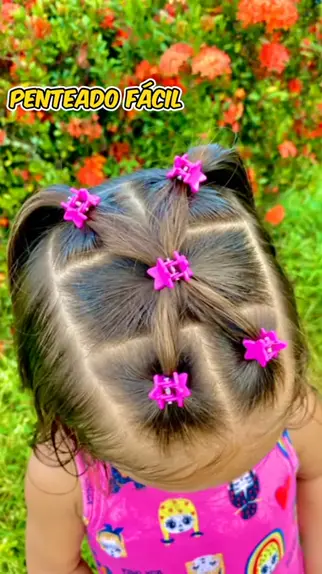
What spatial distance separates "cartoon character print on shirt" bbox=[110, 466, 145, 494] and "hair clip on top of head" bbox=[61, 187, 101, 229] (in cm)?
43

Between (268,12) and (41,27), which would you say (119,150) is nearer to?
(41,27)

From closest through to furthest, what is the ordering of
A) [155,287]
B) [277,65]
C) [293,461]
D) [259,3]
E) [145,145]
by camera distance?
[155,287]
[293,461]
[259,3]
[277,65]
[145,145]

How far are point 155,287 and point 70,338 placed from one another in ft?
0.45

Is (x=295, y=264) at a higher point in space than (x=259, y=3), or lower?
lower

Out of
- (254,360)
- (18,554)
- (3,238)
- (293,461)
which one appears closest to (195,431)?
(254,360)

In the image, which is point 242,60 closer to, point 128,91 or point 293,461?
point 128,91

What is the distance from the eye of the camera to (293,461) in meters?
1.18

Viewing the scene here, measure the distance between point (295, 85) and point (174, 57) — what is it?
441mm

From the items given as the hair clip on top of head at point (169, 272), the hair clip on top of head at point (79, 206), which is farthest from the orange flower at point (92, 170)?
the hair clip on top of head at point (169, 272)

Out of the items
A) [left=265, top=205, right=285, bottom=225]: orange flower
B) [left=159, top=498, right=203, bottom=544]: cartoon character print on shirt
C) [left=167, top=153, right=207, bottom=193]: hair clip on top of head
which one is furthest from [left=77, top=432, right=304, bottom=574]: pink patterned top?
[left=265, top=205, right=285, bottom=225]: orange flower

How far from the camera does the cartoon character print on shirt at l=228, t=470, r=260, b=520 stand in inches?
43.1

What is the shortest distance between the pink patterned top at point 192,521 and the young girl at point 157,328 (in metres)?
0.01

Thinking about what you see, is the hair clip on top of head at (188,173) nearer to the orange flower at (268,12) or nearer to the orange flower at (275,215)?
the orange flower at (268,12)

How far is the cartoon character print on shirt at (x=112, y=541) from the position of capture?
3.62ft
